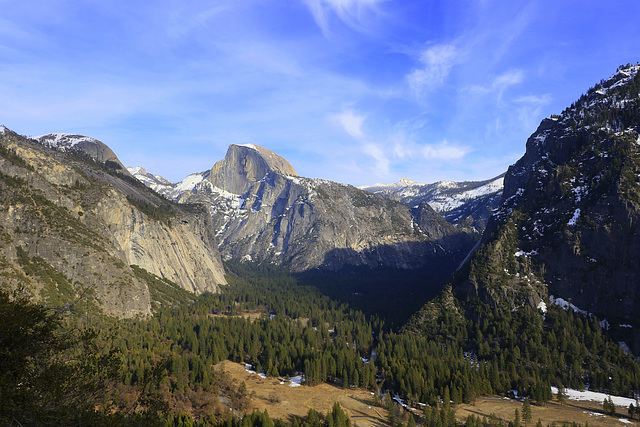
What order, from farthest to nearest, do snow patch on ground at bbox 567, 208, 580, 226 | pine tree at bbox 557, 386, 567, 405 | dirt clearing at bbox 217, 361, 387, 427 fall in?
snow patch on ground at bbox 567, 208, 580, 226 → pine tree at bbox 557, 386, 567, 405 → dirt clearing at bbox 217, 361, 387, 427

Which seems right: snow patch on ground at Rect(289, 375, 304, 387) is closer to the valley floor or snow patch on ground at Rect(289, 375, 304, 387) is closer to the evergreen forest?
the valley floor

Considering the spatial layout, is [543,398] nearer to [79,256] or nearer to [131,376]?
[131,376]

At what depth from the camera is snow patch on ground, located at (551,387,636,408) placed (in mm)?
98062

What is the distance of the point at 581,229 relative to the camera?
148m

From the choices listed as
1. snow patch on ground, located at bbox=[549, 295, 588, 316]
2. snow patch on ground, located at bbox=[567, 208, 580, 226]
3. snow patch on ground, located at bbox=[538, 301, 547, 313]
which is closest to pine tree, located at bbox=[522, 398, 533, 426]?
snow patch on ground, located at bbox=[538, 301, 547, 313]

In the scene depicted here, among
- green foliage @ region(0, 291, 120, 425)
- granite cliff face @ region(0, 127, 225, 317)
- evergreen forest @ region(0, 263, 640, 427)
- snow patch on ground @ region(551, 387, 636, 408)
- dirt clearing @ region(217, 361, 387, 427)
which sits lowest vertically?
dirt clearing @ region(217, 361, 387, 427)

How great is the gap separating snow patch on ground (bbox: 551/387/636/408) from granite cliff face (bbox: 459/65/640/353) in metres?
26.9

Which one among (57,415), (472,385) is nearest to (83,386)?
(57,415)

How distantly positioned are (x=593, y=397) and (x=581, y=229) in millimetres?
69014

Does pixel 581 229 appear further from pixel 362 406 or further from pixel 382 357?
pixel 362 406

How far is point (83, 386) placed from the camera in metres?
26.7

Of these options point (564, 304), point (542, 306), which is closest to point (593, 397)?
point (542, 306)

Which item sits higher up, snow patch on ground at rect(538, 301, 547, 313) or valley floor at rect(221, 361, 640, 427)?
snow patch on ground at rect(538, 301, 547, 313)

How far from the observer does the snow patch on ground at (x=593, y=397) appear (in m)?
98.1
